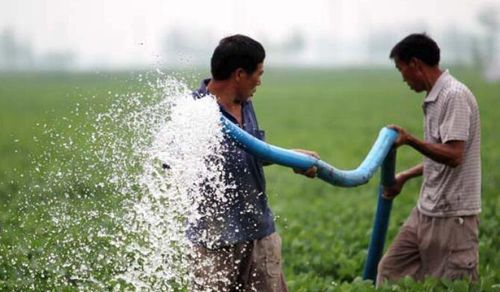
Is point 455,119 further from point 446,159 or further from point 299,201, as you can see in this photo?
point 299,201

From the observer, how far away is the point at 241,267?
4156 mm

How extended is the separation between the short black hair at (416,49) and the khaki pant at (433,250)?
3.30 feet

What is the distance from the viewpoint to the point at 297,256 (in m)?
7.34

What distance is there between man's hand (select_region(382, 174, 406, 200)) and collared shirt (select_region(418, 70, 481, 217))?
0.37 meters

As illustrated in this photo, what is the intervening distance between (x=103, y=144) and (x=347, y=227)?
4634mm

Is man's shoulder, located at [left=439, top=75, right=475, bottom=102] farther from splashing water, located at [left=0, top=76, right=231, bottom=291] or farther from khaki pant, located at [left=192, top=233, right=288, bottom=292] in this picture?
splashing water, located at [left=0, top=76, right=231, bottom=291]

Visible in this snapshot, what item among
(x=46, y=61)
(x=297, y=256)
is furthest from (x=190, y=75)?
(x=46, y=61)

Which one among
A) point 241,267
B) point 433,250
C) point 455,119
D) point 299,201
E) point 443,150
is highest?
point 455,119

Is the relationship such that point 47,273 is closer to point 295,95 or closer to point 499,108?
point 499,108

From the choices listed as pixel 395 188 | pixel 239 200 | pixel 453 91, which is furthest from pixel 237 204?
pixel 395 188

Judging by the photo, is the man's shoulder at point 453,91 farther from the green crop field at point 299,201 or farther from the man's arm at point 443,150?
the green crop field at point 299,201

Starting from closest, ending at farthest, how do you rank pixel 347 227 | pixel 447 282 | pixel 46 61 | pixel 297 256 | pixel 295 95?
pixel 447 282
pixel 297 256
pixel 347 227
pixel 295 95
pixel 46 61

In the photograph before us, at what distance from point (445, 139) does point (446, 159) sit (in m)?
0.12

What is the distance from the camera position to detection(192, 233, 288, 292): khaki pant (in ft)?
13.1
